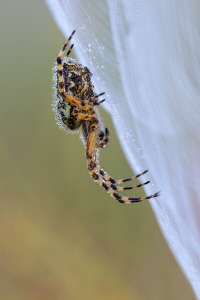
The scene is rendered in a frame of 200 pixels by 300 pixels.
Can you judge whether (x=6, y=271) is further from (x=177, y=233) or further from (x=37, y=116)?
A: (x=177, y=233)

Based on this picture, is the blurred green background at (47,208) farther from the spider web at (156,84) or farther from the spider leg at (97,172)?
the spider web at (156,84)

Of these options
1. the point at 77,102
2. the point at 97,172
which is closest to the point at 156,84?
the point at 77,102

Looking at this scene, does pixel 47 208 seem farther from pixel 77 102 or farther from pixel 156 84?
pixel 156 84

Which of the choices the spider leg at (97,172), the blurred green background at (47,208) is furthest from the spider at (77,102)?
the blurred green background at (47,208)

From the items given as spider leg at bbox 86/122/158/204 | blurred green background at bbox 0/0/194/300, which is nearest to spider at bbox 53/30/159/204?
spider leg at bbox 86/122/158/204

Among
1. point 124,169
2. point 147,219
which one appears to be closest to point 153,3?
point 124,169

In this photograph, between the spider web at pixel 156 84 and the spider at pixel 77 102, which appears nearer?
the spider web at pixel 156 84

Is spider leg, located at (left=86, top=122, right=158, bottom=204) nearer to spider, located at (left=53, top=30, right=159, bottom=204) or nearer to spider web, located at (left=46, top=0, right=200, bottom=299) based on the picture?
spider, located at (left=53, top=30, right=159, bottom=204)
